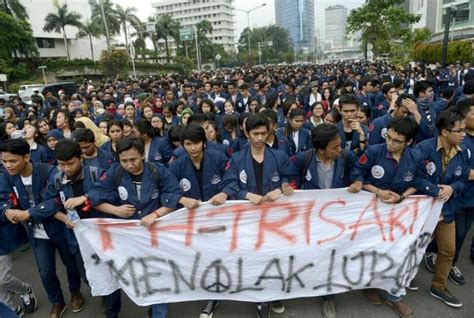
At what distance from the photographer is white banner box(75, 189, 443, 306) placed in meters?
2.97

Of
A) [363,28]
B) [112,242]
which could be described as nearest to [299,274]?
[112,242]

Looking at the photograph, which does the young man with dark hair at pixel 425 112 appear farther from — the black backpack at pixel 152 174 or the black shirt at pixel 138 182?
the black shirt at pixel 138 182

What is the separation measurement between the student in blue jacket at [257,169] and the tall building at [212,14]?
336 feet

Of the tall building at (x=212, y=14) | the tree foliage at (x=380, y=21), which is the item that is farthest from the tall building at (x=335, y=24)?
the tree foliage at (x=380, y=21)

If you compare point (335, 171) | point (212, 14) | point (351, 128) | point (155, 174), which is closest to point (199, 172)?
point (155, 174)

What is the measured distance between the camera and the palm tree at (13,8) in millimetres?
35625

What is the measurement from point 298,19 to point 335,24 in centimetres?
4224

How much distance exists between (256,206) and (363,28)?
19941 mm

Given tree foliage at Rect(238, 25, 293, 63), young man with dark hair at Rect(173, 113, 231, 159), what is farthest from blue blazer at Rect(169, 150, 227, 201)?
tree foliage at Rect(238, 25, 293, 63)

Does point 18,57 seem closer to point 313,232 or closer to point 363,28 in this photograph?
point 363,28

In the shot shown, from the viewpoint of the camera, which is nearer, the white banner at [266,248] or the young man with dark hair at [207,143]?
the white banner at [266,248]

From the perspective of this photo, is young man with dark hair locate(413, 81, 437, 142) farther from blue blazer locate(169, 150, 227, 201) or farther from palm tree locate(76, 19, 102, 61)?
palm tree locate(76, 19, 102, 61)

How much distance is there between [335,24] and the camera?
174250 mm

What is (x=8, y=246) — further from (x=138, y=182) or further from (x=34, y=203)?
(x=138, y=182)
